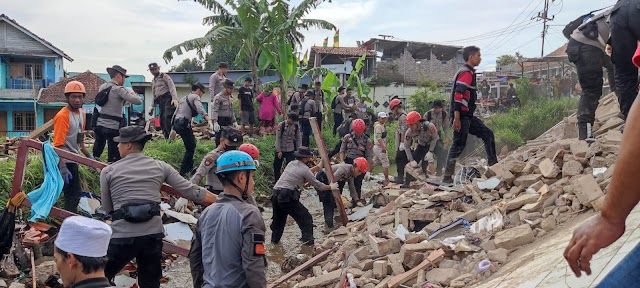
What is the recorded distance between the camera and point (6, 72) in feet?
98.7

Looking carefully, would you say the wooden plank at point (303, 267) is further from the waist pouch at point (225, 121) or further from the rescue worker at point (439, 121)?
the rescue worker at point (439, 121)

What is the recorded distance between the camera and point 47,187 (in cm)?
579

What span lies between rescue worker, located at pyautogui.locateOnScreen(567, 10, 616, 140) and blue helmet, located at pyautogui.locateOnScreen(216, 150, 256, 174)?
4.45 meters

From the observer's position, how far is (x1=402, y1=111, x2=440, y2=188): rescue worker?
37.0ft

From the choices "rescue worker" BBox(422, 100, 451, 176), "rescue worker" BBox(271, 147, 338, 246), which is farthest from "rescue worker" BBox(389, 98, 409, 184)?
"rescue worker" BBox(271, 147, 338, 246)

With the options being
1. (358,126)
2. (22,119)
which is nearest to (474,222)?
(358,126)

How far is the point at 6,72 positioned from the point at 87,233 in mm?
32434

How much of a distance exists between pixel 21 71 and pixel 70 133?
92.1 feet

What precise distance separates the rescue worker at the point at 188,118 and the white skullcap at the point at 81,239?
7.27 meters

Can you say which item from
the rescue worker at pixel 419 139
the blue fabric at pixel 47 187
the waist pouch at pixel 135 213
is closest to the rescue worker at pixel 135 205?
the waist pouch at pixel 135 213

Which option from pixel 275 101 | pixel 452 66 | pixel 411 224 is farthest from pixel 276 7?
pixel 452 66

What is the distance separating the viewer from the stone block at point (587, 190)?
5039 millimetres

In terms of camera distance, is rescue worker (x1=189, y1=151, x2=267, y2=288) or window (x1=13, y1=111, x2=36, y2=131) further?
window (x1=13, y1=111, x2=36, y2=131)

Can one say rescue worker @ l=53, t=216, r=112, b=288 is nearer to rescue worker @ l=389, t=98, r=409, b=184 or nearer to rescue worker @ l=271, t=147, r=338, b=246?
rescue worker @ l=271, t=147, r=338, b=246
